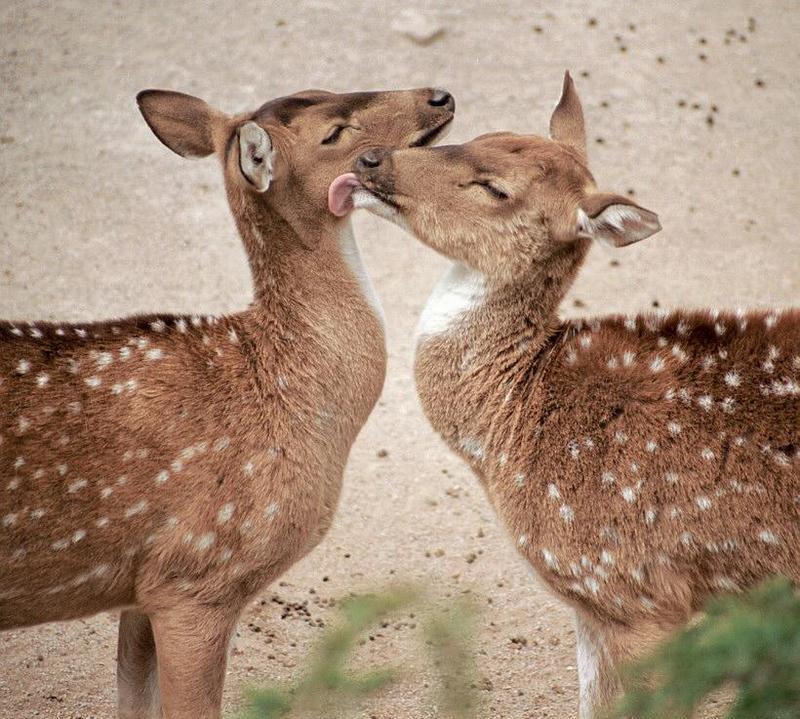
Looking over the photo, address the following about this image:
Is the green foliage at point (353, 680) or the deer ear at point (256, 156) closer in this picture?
the green foliage at point (353, 680)

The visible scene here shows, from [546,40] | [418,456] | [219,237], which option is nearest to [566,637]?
[418,456]

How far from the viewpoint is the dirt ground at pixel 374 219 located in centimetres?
596

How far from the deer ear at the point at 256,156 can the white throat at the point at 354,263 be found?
36 cm

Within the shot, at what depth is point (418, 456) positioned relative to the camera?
675cm

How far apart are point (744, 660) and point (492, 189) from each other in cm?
269

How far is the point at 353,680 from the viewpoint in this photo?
7.17 ft

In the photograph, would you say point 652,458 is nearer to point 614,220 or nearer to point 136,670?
point 614,220

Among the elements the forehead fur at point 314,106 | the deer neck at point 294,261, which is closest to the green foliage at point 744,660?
the deer neck at point 294,261

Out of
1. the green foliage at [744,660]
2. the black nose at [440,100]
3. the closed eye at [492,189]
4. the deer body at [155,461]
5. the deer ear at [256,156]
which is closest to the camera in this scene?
the green foliage at [744,660]

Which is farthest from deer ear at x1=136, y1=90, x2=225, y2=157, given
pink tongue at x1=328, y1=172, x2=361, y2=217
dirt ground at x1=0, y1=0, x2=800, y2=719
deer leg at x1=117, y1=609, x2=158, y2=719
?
dirt ground at x1=0, y1=0, x2=800, y2=719

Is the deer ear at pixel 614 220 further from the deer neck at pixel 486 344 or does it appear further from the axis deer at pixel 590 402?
the deer neck at pixel 486 344

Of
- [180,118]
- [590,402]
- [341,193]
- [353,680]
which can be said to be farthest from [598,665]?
[180,118]

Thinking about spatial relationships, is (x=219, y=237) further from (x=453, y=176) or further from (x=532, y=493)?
(x=532, y=493)

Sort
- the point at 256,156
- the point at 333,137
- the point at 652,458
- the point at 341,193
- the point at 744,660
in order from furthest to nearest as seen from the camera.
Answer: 1. the point at 333,137
2. the point at 341,193
3. the point at 256,156
4. the point at 652,458
5. the point at 744,660
